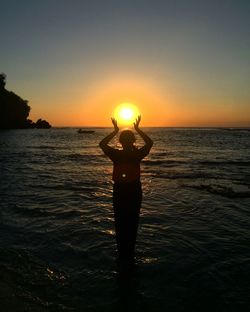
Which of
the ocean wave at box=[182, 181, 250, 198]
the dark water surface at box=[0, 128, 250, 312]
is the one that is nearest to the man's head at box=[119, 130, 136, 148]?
the dark water surface at box=[0, 128, 250, 312]

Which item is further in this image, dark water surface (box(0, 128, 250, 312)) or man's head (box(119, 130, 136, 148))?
man's head (box(119, 130, 136, 148))

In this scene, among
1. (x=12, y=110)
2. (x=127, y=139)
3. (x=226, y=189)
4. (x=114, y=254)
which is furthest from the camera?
(x=12, y=110)

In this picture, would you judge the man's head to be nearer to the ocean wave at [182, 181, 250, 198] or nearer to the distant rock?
the ocean wave at [182, 181, 250, 198]

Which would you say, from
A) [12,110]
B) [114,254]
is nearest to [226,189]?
[114,254]

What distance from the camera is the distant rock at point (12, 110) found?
364 feet

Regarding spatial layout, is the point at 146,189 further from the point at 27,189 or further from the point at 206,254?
the point at 206,254

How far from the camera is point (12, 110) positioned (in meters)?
120

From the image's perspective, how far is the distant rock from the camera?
11100cm

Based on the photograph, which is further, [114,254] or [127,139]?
[114,254]

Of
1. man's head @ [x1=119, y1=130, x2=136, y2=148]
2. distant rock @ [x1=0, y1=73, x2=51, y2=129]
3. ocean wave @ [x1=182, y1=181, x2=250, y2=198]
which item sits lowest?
ocean wave @ [x1=182, y1=181, x2=250, y2=198]

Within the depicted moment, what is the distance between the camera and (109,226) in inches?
359

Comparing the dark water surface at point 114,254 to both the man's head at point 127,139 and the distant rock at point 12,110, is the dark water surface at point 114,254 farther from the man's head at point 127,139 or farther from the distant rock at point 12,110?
the distant rock at point 12,110

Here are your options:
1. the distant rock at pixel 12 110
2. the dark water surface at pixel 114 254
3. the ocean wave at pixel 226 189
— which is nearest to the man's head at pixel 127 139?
the dark water surface at pixel 114 254

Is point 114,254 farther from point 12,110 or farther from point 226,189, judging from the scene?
point 12,110
